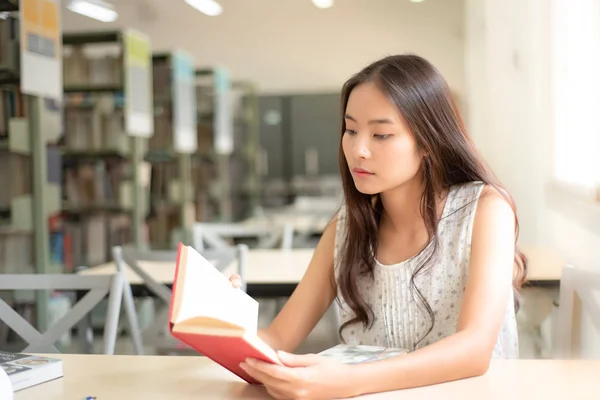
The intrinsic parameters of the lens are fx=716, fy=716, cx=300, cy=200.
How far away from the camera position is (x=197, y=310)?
98cm

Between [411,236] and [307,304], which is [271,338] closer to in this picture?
[307,304]

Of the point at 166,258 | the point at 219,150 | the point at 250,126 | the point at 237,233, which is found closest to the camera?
the point at 166,258

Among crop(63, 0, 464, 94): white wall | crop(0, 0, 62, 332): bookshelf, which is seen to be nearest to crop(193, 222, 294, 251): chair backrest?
crop(0, 0, 62, 332): bookshelf

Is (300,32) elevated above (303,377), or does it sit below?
above

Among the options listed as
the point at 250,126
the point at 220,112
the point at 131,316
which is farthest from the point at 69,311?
the point at 250,126

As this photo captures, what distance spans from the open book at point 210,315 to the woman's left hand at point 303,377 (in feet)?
0.05

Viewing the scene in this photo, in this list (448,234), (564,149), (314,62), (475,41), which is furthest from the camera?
(314,62)

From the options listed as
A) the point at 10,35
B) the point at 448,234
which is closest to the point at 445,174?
the point at 448,234

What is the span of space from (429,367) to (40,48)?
106 inches

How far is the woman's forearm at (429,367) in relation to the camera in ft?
3.54

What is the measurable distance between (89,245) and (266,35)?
189 inches

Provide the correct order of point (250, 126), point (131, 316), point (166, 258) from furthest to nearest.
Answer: point (250, 126), point (166, 258), point (131, 316)

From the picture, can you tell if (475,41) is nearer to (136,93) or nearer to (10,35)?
(136,93)

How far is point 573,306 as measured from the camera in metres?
1.62
